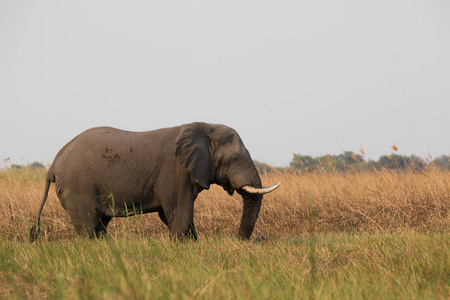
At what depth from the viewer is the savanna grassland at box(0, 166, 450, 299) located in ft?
10.2

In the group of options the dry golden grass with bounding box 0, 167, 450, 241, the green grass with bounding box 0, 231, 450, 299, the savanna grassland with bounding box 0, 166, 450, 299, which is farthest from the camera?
the dry golden grass with bounding box 0, 167, 450, 241

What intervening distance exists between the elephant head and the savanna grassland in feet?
2.83

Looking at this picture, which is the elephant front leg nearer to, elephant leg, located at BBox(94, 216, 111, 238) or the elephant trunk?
the elephant trunk

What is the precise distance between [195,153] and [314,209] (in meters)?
3.51

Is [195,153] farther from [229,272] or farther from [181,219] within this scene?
[229,272]

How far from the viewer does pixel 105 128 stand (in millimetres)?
6797

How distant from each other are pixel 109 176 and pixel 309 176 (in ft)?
17.9

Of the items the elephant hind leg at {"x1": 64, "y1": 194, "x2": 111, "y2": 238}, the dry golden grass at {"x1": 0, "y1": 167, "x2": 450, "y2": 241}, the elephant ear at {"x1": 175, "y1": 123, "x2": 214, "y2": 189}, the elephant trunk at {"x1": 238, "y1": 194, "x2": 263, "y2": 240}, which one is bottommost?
the dry golden grass at {"x1": 0, "y1": 167, "x2": 450, "y2": 241}

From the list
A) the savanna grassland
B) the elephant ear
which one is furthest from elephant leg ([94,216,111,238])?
the elephant ear

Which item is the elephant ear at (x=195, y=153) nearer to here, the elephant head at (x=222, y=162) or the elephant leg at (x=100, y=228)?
the elephant head at (x=222, y=162)

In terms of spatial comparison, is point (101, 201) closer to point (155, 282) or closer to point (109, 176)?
point (109, 176)

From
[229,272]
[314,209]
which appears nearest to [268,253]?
[229,272]

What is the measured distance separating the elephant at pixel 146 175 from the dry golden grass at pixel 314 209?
207 cm

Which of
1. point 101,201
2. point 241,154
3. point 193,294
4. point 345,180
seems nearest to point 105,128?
point 101,201
